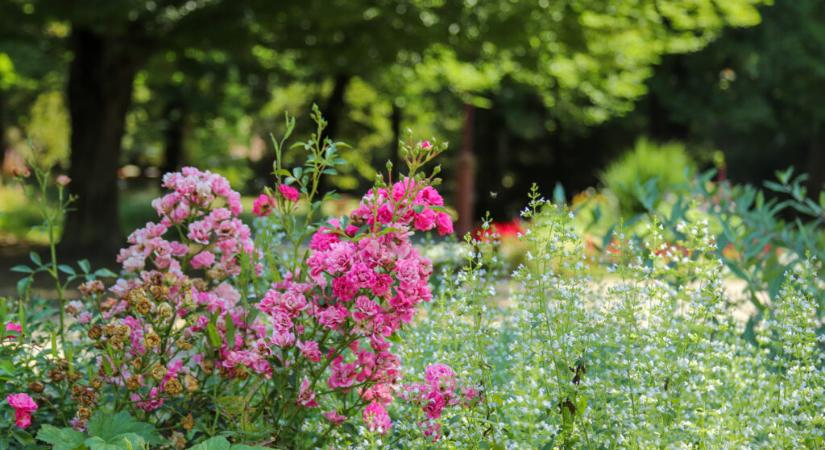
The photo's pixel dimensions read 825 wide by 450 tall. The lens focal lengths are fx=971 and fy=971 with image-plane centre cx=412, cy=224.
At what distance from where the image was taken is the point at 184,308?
297 cm

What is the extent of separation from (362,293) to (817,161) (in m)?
23.4

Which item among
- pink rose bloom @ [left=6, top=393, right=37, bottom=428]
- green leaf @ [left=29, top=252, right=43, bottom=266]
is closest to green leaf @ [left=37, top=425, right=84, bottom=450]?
pink rose bloom @ [left=6, top=393, right=37, bottom=428]

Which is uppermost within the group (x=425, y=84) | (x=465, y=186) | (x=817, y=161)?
(x=817, y=161)

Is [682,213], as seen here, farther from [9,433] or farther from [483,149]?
[483,149]

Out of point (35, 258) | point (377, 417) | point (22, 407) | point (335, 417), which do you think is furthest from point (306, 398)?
point (35, 258)

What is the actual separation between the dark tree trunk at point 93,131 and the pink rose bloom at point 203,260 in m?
10.4

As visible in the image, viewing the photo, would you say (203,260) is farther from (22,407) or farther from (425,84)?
(425,84)

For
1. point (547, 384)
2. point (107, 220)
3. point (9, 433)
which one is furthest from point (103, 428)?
point (107, 220)

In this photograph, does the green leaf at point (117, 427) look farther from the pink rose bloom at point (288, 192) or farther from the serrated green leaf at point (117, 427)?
the pink rose bloom at point (288, 192)

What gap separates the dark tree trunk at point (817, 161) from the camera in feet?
77.2

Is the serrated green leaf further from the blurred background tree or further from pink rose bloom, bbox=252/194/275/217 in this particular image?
the blurred background tree

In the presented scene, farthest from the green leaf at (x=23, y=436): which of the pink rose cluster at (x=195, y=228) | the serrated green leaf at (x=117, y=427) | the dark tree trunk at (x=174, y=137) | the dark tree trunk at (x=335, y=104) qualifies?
the dark tree trunk at (x=174, y=137)

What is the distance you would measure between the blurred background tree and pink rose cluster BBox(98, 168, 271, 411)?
2.49 ft

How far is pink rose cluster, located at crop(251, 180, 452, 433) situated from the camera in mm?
2639
